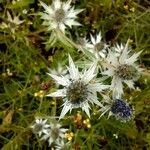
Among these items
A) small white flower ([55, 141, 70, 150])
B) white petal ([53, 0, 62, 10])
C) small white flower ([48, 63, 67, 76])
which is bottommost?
small white flower ([55, 141, 70, 150])

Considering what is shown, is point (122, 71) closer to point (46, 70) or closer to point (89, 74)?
point (89, 74)

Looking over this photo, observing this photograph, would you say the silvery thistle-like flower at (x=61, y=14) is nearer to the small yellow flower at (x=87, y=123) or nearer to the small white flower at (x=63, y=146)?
the small yellow flower at (x=87, y=123)

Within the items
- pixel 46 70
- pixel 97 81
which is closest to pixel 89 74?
pixel 97 81

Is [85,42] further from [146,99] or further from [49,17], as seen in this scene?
[146,99]

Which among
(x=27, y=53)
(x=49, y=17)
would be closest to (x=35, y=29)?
(x=27, y=53)

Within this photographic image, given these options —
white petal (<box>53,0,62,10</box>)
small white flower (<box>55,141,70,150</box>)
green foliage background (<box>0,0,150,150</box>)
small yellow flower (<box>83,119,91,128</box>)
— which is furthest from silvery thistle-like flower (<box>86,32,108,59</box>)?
small white flower (<box>55,141,70,150</box>)

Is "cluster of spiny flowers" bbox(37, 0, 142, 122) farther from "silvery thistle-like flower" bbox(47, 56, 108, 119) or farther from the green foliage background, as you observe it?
the green foliage background
